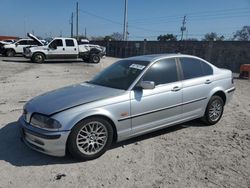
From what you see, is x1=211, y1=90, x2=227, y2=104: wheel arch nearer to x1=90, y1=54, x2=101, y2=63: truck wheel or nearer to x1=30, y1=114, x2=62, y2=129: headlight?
x1=30, y1=114, x2=62, y2=129: headlight

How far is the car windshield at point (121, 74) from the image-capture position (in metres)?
4.86

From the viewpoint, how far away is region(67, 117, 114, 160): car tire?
13.4 ft

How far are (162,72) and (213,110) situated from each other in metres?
1.62

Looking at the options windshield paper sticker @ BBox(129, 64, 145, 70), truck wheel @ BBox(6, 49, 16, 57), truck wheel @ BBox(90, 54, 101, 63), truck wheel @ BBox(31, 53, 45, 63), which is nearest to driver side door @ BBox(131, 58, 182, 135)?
windshield paper sticker @ BBox(129, 64, 145, 70)

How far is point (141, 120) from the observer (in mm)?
4691

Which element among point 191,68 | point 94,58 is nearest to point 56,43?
point 94,58

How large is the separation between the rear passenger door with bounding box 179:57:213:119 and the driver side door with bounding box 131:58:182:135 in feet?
0.57

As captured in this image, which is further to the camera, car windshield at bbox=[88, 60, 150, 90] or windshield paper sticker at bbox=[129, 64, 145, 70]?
windshield paper sticker at bbox=[129, 64, 145, 70]

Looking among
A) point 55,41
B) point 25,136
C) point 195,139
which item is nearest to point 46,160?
point 25,136

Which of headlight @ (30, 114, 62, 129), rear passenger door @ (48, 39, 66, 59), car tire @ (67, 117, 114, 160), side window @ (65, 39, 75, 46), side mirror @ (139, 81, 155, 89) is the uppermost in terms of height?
side window @ (65, 39, 75, 46)

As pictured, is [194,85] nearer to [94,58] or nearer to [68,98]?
[68,98]

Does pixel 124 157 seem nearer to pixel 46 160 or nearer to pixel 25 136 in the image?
pixel 46 160

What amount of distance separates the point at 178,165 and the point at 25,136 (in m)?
2.34

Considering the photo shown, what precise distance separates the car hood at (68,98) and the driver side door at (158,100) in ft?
1.29
